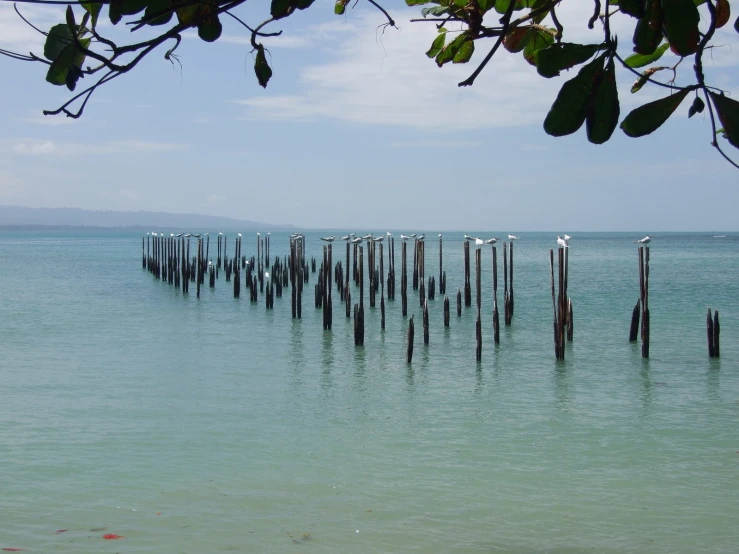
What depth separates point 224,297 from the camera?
26734 mm

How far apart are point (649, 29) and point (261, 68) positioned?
3.37ft

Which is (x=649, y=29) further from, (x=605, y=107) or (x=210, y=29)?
(x=210, y=29)

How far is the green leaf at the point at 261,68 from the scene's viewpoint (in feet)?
7.25

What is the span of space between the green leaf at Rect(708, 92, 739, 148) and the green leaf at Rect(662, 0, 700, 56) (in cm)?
11

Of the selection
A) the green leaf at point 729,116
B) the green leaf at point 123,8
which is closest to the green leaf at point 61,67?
the green leaf at point 123,8

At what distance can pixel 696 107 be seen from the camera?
5.60 ft

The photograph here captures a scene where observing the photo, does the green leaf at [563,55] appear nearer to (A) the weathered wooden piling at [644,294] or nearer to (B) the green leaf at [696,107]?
(B) the green leaf at [696,107]

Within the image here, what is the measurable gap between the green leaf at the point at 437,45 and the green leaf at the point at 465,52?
0.19 feet

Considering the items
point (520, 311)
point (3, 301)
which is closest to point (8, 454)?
point (520, 311)

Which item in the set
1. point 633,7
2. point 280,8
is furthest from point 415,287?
point 633,7

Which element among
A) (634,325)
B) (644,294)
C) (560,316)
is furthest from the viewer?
(634,325)

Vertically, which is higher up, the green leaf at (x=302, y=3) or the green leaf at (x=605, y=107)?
the green leaf at (x=302, y=3)

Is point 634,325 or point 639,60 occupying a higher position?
point 639,60

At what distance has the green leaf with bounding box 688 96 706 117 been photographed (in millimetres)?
1693
